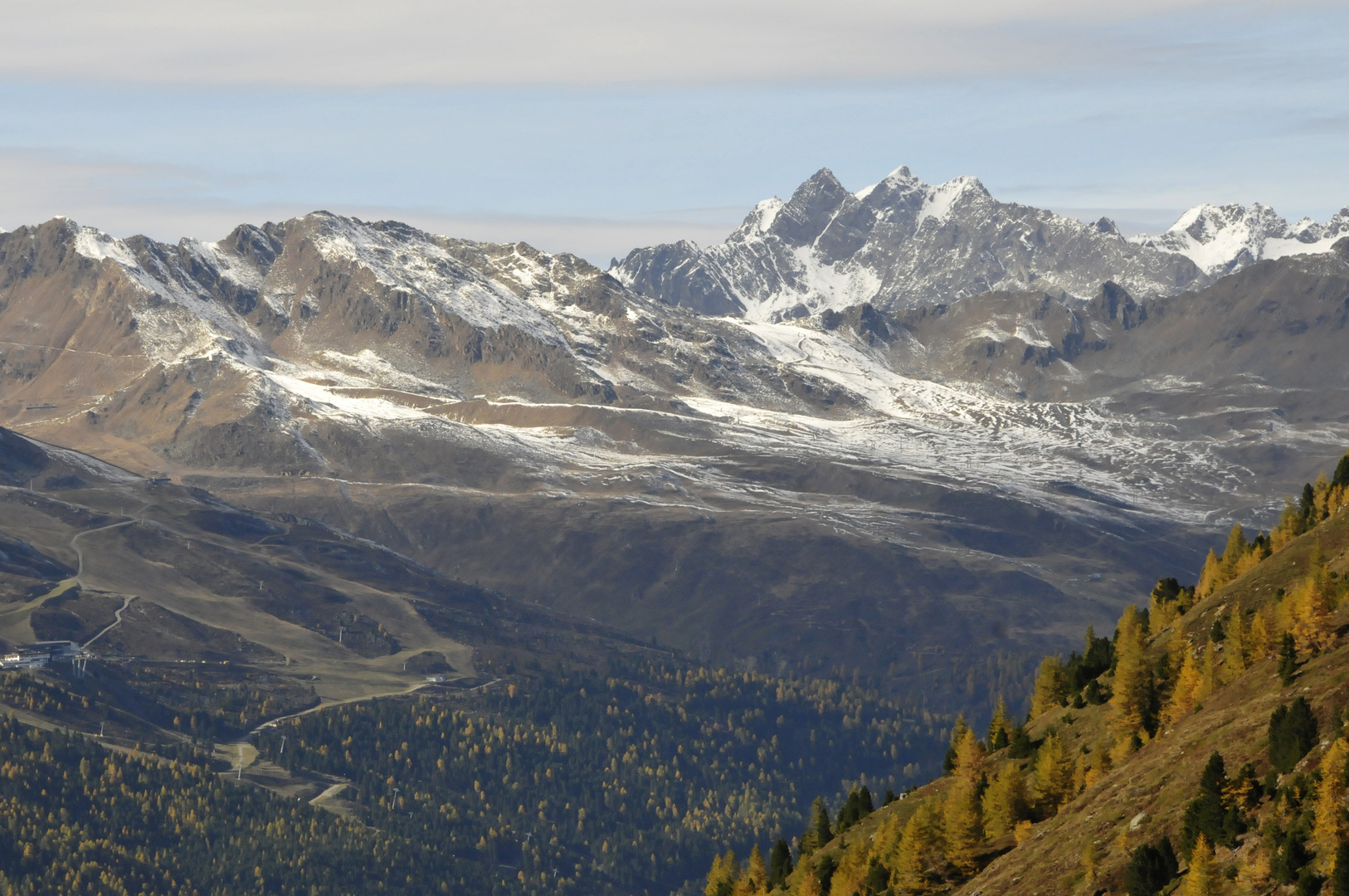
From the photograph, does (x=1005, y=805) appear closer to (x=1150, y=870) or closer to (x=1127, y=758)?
(x=1127, y=758)

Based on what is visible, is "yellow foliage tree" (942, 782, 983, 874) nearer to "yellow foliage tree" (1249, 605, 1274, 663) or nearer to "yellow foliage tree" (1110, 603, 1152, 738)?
"yellow foliage tree" (1110, 603, 1152, 738)

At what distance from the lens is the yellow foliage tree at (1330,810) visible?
113 meters

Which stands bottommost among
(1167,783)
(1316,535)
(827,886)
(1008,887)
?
(827,886)

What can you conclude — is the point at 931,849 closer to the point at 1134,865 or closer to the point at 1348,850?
the point at 1134,865

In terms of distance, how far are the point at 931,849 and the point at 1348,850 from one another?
61711 mm

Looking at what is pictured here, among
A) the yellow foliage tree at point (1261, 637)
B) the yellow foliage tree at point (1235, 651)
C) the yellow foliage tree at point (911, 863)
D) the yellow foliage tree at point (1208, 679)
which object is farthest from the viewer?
the yellow foliage tree at point (911, 863)

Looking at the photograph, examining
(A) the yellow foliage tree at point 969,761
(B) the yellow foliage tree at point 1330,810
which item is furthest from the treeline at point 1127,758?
(A) the yellow foliage tree at point 969,761

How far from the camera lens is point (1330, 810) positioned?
115688 millimetres

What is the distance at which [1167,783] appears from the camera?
140m

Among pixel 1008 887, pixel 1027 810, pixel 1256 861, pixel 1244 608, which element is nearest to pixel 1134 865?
pixel 1256 861

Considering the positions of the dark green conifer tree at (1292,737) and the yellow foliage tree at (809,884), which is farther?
the yellow foliage tree at (809,884)

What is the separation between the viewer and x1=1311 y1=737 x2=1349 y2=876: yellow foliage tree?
113250mm

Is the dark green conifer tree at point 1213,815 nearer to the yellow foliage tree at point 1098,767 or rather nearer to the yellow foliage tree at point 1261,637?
the yellow foliage tree at point 1261,637

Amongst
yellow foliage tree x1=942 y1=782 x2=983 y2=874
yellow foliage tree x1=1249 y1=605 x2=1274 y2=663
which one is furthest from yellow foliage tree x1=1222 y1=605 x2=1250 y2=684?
yellow foliage tree x1=942 y1=782 x2=983 y2=874
